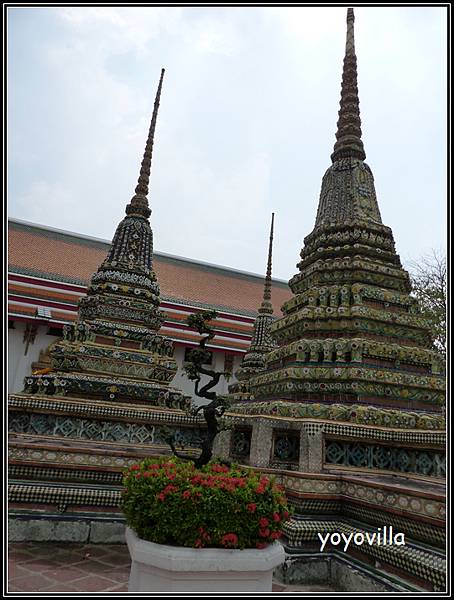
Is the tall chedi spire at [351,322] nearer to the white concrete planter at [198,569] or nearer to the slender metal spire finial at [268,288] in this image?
the white concrete planter at [198,569]

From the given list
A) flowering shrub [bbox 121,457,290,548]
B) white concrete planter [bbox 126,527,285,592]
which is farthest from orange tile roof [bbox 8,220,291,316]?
white concrete planter [bbox 126,527,285,592]

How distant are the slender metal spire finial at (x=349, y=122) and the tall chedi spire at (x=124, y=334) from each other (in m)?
4.38

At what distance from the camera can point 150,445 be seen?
22.5 feet

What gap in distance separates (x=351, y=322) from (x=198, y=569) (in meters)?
4.67

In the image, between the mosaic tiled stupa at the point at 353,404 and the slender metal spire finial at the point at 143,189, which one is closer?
the mosaic tiled stupa at the point at 353,404

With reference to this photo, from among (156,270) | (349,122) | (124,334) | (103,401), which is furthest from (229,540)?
(156,270)

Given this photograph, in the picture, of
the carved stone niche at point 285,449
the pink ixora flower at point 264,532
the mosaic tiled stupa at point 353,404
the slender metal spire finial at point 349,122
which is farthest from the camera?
the slender metal spire finial at point 349,122

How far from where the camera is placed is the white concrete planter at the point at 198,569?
305cm

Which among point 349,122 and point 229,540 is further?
point 349,122

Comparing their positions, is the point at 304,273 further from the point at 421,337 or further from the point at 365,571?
A: the point at 365,571

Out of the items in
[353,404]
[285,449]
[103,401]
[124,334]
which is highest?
[124,334]

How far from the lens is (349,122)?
941 centimetres

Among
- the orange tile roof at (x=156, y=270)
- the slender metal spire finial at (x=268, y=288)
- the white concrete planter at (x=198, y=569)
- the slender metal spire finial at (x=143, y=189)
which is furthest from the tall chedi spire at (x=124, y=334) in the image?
the orange tile roof at (x=156, y=270)

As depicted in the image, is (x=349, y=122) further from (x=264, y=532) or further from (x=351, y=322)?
(x=264, y=532)
